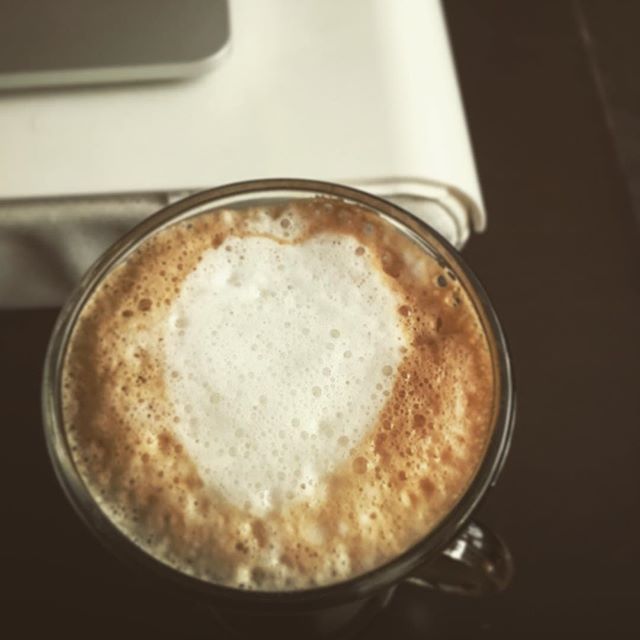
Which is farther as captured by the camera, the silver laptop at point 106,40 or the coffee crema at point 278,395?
the silver laptop at point 106,40

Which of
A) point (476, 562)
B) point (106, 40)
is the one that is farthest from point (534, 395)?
point (106, 40)

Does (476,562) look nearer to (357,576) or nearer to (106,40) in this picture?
(357,576)

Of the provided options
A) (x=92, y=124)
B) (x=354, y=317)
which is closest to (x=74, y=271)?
(x=92, y=124)

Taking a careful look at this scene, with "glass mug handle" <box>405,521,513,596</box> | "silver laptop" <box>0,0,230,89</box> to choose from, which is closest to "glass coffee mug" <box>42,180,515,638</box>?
"glass mug handle" <box>405,521,513,596</box>

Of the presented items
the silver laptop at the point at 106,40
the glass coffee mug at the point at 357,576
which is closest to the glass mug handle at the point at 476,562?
the glass coffee mug at the point at 357,576

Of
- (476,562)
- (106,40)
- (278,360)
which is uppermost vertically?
(106,40)

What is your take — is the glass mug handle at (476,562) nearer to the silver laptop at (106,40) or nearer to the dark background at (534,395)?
the dark background at (534,395)
